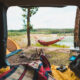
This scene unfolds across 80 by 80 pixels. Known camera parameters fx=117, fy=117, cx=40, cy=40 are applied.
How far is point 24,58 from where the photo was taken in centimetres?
349

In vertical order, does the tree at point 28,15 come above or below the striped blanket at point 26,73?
above

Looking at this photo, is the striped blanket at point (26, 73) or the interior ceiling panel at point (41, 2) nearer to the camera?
the striped blanket at point (26, 73)

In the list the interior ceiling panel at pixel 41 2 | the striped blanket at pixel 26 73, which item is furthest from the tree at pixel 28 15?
the striped blanket at pixel 26 73

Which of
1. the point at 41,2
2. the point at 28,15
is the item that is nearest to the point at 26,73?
the point at 41,2

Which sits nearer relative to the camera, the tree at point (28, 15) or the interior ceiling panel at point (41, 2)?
the interior ceiling panel at point (41, 2)

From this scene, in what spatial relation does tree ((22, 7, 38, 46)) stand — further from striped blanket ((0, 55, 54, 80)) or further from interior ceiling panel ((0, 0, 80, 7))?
striped blanket ((0, 55, 54, 80))

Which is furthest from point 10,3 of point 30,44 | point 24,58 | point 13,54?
point 30,44

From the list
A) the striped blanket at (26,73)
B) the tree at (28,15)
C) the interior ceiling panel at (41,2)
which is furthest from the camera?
the tree at (28,15)

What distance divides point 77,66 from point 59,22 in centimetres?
402

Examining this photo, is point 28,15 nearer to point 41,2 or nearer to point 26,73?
point 41,2

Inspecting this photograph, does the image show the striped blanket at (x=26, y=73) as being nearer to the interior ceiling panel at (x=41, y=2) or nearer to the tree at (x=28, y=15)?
the interior ceiling panel at (x=41, y=2)

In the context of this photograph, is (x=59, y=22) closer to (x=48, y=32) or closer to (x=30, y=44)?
(x=48, y=32)

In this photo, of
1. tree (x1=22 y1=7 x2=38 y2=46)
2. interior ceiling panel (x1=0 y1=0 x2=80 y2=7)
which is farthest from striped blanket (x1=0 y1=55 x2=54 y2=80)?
tree (x1=22 y1=7 x2=38 y2=46)

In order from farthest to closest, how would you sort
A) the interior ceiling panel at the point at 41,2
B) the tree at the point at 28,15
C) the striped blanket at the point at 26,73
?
1. the tree at the point at 28,15
2. the interior ceiling panel at the point at 41,2
3. the striped blanket at the point at 26,73
